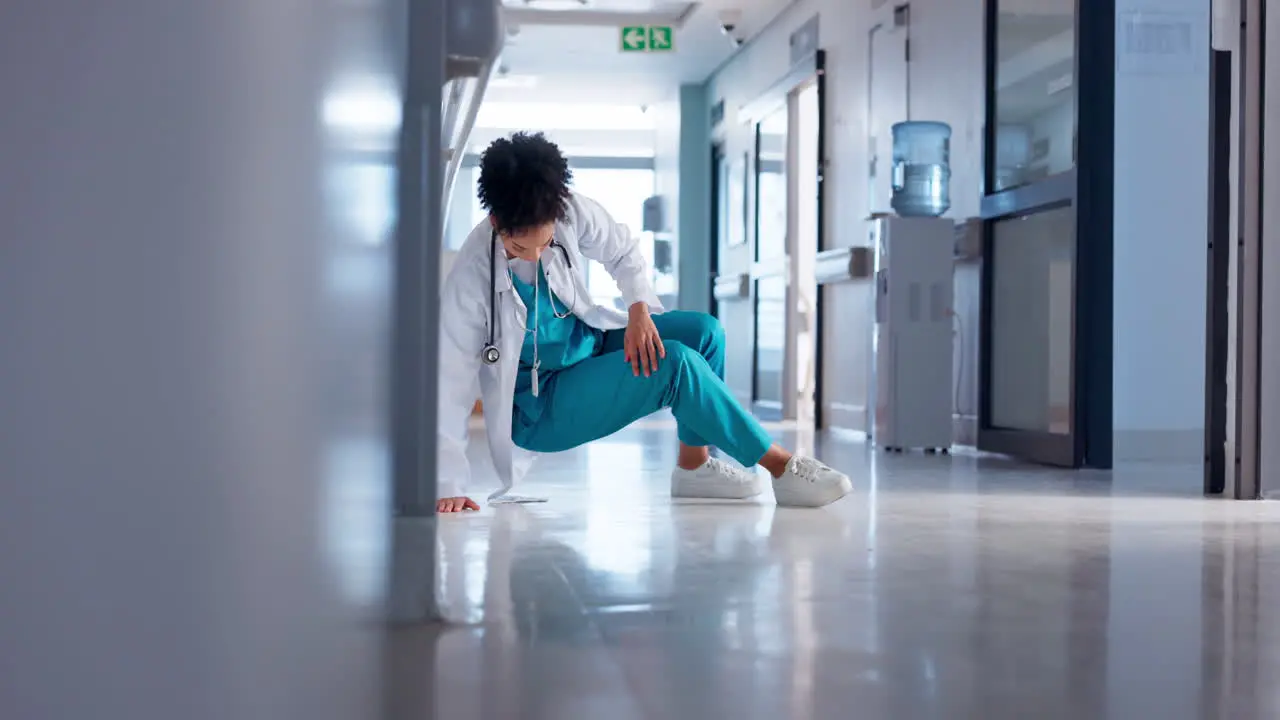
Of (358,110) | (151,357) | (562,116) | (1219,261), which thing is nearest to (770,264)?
(1219,261)

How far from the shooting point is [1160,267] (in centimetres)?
626

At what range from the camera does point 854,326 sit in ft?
25.8

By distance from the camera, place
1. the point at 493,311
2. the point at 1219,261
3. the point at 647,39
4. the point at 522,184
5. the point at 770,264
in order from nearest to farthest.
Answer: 1. the point at 522,184
2. the point at 493,311
3. the point at 1219,261
4. the point at 770,264
5. the point at 647,39

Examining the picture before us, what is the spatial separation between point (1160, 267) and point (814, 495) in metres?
3.55

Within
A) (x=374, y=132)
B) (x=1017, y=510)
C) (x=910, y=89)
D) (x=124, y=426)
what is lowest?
(x=1017, y=510)

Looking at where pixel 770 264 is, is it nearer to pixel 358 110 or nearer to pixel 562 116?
pixel 562 116

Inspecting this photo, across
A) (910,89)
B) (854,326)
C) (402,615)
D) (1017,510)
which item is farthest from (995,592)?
(854,326)

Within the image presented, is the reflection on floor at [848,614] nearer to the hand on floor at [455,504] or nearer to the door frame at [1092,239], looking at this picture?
the hand on floor at [455,504]

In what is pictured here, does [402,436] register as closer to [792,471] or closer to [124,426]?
[792,471]

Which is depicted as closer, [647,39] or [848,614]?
[848,614]

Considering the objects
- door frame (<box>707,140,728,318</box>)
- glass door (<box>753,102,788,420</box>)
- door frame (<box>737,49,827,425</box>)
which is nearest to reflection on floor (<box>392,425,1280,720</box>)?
door frame (<box>737,49,827,425</box>)

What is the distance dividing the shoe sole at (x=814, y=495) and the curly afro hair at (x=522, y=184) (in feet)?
2.88

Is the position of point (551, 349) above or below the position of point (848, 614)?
above

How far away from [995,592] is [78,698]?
2040 mm
